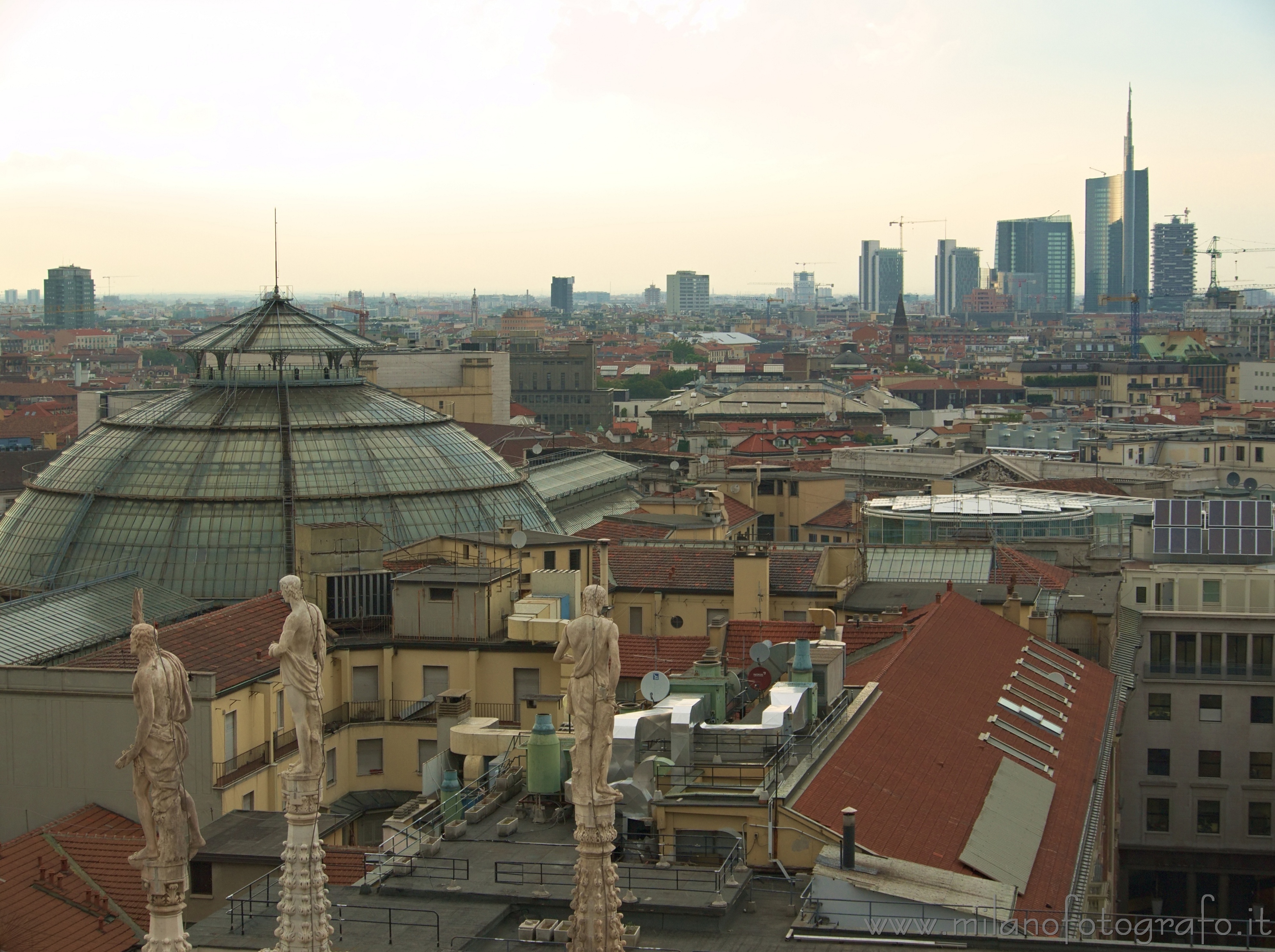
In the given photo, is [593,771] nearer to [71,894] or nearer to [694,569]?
[71,894]

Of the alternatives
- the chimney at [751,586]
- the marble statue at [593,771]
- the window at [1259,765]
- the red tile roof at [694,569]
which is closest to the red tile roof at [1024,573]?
the red tile roof at [694,569]

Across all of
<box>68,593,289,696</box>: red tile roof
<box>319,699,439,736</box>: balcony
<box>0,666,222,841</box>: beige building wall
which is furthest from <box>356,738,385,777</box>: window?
<box>0,666,222,841</box>: beige building wall

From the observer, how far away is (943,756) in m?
33.6

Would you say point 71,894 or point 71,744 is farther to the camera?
point 71,744

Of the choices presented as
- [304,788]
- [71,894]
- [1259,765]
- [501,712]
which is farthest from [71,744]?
[1259,765]

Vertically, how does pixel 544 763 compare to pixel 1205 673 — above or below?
above

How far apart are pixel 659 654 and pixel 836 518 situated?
46.6 m

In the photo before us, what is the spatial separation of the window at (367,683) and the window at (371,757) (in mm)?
1087

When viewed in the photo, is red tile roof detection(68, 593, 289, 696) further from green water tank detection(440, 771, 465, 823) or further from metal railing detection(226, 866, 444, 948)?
metal railing detection(226, 866, 444, 948)

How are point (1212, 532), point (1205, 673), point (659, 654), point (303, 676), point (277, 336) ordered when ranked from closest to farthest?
point (303, 676) → point (659, 654) → point (277, 336) → point (1205, 673) → point (1212, 532)

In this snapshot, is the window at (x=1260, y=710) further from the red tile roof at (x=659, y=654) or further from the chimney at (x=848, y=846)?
the chimney at (x=848, y=846)

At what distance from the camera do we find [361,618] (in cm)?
4391

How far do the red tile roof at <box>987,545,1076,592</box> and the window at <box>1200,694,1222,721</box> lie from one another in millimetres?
5354

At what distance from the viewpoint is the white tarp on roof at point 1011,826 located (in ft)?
90.3
